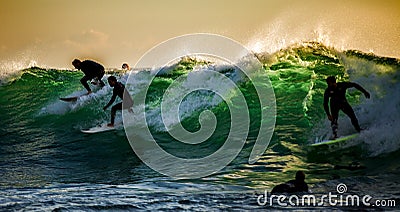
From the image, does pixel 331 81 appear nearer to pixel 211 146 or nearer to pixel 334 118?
pixel 334 118

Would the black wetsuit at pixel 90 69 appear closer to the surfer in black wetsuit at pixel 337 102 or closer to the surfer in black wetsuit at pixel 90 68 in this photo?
the surfer in black wetsuit at pixel 90 68

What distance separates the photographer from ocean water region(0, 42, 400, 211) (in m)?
8.20

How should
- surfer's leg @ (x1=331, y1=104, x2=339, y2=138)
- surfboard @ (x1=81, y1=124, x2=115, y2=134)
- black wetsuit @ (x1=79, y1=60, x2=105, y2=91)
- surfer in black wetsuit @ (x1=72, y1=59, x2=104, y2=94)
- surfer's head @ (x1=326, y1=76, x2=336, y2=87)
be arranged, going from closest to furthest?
surfer's head @ (x1=326, y1=76, x2=336, y2=87) < surfer's leg @ (x1=331, y1=104, x2=339, y2=138) < surfboard @ (x1=81, y1=124, x2=115, y2=134) < surfer in black wetsuit @ (x1=72, y1=59, x2=104, y2=94) < black wetsuit @ (x1=79, y1=60, x2=105, y2=91)

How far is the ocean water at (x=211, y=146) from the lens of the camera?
26.9 ft

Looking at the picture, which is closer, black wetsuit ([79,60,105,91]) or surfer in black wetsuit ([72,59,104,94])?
surfer in black wetsuit ([72,59,104,94])

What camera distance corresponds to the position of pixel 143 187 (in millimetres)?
9203

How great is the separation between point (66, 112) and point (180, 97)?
12.0 feet

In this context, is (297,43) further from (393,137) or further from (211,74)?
(393,137)

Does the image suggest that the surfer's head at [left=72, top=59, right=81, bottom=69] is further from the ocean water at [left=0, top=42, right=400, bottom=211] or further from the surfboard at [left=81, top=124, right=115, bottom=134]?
the surfboard at [left=81, top=124, right=115, bottom=134]

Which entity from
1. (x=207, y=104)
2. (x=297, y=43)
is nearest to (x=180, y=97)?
(x=207, y=104)

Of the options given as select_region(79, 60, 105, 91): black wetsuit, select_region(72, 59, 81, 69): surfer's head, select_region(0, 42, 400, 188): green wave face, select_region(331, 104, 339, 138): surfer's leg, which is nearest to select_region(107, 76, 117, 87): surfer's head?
select_region(0, 42, 400, 188): green wave face

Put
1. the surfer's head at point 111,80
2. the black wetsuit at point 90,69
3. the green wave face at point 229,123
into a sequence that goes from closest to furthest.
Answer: the green wave face at point 229,123 < the surfer's head at point 111,80 < the black wetsuit at point 90,69

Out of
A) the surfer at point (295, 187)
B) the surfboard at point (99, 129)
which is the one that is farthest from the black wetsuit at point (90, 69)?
the surfer at point (295, 187)

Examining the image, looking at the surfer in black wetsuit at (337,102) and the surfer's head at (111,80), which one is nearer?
the surfer in black wetsuit at (337,102)
